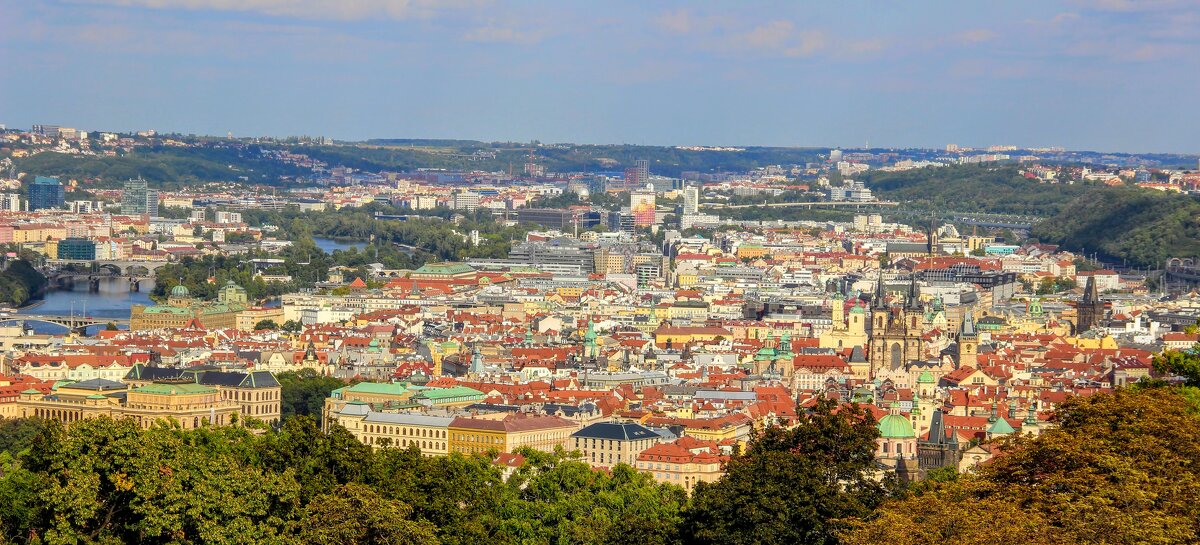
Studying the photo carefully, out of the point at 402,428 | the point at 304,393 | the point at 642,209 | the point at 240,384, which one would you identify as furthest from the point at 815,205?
the point at 402,428

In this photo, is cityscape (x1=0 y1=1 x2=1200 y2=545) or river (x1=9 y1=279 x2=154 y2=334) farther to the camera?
river (x1=9 y1=279 x2=154 y2=334)

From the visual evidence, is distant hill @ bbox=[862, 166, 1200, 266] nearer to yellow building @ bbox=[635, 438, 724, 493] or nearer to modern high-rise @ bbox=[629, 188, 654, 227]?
modern high-rise @ bbox=[629, 188, 654, 227]

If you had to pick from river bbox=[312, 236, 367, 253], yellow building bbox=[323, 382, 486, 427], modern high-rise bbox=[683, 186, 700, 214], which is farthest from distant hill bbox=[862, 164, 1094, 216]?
yellow building bbox=[323, 382, 486, 427]

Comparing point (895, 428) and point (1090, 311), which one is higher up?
point (895, 428)

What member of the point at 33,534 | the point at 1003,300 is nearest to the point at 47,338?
the point at 1003,300

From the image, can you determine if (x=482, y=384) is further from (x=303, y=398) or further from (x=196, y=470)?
(x=196, y=470)

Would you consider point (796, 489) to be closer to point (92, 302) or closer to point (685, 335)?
point (685, 335)

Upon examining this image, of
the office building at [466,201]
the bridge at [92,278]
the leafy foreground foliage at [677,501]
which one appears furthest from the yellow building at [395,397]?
the office building at [466,201]
